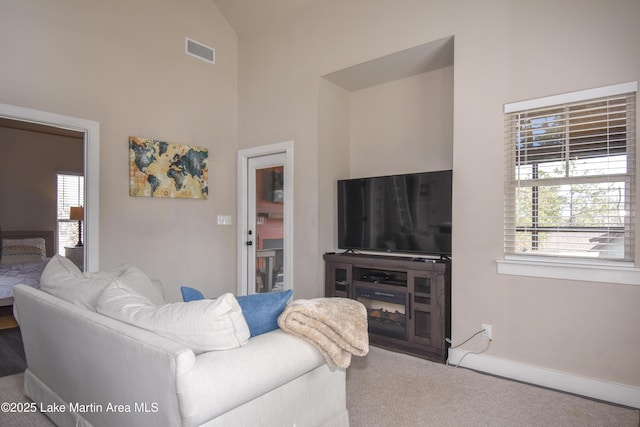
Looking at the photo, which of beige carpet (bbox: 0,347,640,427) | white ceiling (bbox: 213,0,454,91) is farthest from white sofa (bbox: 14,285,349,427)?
Result: white ceiling (bbox: 213,0,454,91)

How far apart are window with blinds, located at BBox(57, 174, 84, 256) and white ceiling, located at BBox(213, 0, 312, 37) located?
3.01 metres

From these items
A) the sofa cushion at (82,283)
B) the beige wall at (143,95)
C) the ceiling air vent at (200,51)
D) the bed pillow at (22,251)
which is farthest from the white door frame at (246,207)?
the bed pillow at (22,251)

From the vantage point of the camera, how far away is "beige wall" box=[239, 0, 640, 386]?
8.34 ft

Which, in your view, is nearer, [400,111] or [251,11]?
[400,111]

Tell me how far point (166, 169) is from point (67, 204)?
Result: 2.14m

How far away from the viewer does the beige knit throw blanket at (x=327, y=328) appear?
1726mm

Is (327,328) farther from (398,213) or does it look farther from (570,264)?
(398,213)

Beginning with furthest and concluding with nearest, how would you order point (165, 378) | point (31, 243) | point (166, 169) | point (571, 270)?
point (31, 243) < point (166, 169) < point (571, 270) < point (165, 378)

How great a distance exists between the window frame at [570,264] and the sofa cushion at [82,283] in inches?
101

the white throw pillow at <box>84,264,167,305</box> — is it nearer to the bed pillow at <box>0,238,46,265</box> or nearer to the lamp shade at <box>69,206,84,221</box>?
the lamp shade at <box>69,206,84,221</box>

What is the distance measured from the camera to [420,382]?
2.80m

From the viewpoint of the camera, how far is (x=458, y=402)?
2490 millimetres

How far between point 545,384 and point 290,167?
3.07 metres

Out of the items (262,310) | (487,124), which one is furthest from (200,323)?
(487,124)
